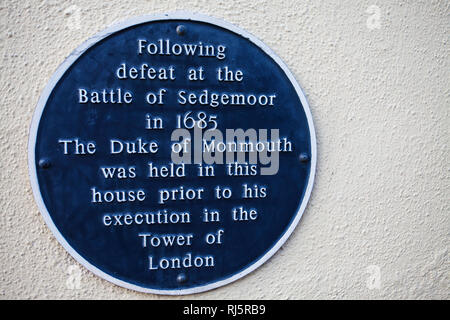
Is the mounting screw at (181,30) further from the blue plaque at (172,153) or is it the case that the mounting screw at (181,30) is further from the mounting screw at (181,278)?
the mounting screw at (181,278)

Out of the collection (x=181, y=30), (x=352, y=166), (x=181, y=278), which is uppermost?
(x=181, y=30)

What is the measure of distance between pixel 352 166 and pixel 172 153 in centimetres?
66

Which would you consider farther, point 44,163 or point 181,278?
point 181,278

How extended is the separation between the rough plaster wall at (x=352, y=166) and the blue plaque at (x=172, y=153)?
0.07 m

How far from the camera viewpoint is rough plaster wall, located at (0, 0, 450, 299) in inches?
41.2

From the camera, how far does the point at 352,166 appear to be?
3.93 ft

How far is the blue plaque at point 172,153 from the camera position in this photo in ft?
3.27

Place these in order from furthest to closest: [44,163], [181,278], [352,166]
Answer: [352,166] → [181,278] → [44,163]

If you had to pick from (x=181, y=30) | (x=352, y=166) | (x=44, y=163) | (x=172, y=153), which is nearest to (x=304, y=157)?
(x=352, y=166)

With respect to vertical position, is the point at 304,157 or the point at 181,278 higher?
the point at 304,157

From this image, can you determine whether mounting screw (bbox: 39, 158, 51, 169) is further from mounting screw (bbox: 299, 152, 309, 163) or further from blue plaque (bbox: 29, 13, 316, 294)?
mounting screw (bbox: 299, 152, 309, 163)

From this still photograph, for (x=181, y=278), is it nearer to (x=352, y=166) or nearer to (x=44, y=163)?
(x=44, y=163)

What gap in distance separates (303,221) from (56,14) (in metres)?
1.07

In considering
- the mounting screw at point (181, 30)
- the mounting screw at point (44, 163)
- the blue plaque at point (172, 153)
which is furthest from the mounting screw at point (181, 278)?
the mounting screw at point (181, 30)
